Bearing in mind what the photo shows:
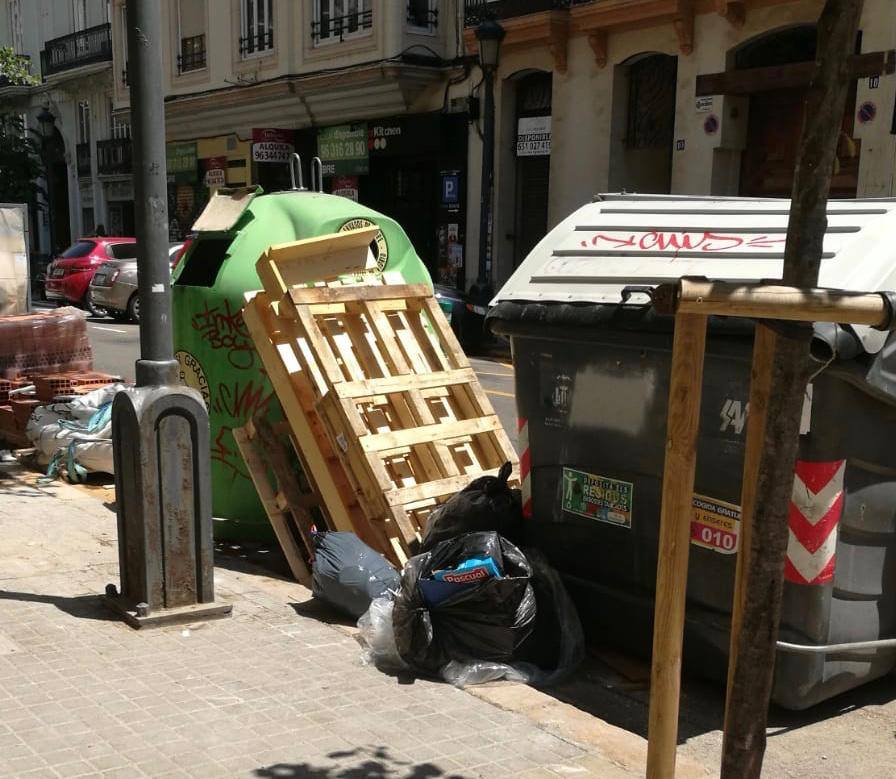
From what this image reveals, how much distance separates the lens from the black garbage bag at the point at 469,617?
444 cm

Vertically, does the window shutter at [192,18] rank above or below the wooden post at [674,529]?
above

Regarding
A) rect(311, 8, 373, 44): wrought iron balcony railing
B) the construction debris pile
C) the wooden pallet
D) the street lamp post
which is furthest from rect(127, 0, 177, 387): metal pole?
→ rect(311, 8, 373, 44): wrought iron balcony railing

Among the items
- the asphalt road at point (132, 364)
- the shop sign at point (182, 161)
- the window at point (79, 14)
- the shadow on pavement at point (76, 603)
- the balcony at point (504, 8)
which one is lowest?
the asphalt road at point (132, 364)

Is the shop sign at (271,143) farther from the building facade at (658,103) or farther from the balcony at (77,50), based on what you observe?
the balcony at (77,50)

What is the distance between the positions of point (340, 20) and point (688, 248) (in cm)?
1981

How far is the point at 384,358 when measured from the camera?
5887mm

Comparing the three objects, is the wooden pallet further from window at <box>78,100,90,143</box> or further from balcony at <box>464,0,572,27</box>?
window at <box>78,100,90,143</box>

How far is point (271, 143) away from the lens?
25.6m

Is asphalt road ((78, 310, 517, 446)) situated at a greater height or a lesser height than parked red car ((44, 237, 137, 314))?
lesser

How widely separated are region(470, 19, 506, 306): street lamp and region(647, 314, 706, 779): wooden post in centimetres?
1466

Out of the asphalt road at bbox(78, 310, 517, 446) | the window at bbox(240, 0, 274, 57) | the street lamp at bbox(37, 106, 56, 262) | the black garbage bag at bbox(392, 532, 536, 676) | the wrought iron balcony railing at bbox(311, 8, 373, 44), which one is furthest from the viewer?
the street lamp at bbox(37, 106, 56, 262)

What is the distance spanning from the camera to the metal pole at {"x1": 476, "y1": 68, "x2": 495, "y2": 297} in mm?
18641

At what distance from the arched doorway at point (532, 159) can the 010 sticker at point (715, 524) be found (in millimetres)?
16019

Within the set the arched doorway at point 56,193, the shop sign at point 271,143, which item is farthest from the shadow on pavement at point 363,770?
the arched doorway at point 56,193
